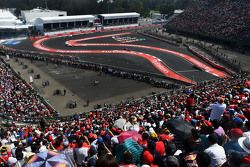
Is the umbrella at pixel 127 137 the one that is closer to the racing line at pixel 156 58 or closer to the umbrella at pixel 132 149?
the umbrella at pixel 132 149

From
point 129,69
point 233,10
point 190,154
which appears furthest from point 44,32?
point 190,154

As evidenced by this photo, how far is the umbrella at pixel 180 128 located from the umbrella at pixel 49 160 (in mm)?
3977

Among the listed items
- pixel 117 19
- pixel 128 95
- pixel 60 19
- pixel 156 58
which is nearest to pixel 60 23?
pixel 60 19

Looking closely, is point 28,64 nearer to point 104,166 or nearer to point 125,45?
point 125,45

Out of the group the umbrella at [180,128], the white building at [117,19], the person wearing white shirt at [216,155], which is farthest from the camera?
the white building at [117,19]

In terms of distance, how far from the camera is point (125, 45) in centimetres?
6209

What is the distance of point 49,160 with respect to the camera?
5988mm

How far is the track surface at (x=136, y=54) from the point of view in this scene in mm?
43062

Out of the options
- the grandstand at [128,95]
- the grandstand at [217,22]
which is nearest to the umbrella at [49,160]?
the grandstand at [128,95]

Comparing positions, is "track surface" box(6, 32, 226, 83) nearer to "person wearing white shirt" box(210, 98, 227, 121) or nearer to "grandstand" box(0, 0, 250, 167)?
"grandstand" box(0, 0, 250, 167)

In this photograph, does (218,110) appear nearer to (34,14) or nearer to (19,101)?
(19,101)

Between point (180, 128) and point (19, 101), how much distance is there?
25.2m

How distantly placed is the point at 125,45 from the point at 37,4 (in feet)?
236

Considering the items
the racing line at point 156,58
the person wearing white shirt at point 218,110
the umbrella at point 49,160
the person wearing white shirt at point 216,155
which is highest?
the umbrella at point 49,160
